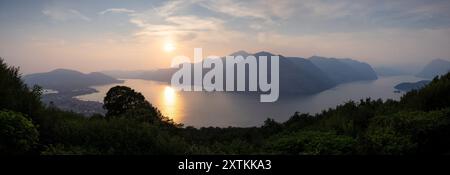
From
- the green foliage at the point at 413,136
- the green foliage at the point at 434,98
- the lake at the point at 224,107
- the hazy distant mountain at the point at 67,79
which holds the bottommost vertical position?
the lake at the point at 224,107

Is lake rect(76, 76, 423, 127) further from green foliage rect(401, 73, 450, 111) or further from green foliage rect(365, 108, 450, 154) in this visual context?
green foliage rect(365, 108, 450, 154)

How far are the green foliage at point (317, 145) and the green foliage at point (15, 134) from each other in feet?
23.3

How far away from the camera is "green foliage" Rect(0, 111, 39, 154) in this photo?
820cm

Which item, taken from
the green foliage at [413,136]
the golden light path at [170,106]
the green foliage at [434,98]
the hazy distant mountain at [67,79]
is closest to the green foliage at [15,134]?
the green foliage at [413,136]

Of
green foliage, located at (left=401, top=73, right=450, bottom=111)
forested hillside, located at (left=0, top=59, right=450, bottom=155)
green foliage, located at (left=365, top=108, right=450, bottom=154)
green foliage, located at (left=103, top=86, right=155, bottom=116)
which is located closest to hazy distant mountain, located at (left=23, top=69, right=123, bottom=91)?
green foliage, located at (left=103, top=86, right=155, bottom=116)

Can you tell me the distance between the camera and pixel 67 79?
98.4 metres

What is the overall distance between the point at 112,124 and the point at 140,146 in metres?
1.37

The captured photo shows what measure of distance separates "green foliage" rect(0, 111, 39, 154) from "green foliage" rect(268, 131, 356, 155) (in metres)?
7.11

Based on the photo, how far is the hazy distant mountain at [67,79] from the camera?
87575 millimetres

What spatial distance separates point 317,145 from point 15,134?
829 cm

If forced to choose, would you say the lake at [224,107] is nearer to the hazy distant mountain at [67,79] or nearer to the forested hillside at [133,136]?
the hazy distant mountain at [67,79]
